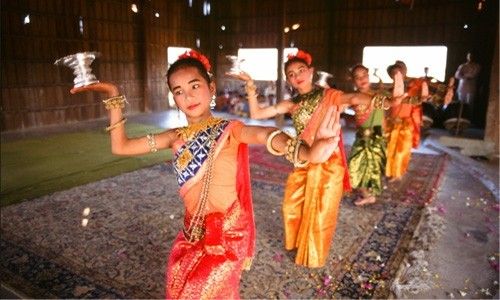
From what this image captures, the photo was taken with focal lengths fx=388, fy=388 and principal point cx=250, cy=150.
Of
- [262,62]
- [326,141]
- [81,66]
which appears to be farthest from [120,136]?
[262,62]

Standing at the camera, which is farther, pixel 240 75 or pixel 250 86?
pixel 250 86

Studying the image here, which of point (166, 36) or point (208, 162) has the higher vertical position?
point (166, 36)

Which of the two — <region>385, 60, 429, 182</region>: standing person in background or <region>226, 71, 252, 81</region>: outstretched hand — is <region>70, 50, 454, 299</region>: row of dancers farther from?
<region>385, 60, 429, 182</region>: standing person in background

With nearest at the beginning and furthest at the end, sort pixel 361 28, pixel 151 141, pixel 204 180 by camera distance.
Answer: pixel 204 180 < pixel 151 141 < pixel 361 28

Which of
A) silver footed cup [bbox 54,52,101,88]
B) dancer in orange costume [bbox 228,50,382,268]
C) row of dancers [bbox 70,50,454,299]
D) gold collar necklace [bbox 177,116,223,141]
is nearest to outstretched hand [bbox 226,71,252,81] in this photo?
dancer in orange costume [bbox 228,50,382,268]

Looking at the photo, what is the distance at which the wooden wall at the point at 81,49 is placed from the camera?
10961 mm

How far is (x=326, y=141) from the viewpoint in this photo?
1580mm

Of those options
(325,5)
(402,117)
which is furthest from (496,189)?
(325,5)

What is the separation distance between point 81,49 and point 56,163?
253 inches

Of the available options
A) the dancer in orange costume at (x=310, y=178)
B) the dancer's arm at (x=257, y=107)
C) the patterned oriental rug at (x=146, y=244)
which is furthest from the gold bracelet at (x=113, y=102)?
the patterned oriental rug at (x=146, y=244)

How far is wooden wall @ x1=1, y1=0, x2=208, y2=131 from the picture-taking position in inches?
432

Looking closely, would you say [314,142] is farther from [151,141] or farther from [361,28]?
[361,28]

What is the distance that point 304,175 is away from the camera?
3.54 meters

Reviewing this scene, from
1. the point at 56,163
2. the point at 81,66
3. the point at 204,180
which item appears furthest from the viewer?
the point at 56,163
